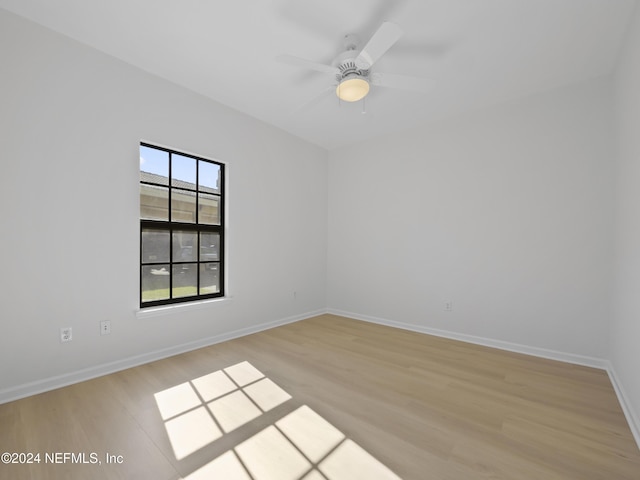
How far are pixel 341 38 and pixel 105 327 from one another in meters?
3.07

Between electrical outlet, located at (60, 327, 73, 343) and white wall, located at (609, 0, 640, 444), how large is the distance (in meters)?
3.90

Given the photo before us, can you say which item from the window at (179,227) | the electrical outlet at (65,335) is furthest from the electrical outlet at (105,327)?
the window at (179,227)

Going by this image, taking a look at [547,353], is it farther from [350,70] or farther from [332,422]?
[350,70]

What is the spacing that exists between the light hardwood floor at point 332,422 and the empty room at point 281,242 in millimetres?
15

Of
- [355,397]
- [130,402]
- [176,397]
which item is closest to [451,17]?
[355,397]

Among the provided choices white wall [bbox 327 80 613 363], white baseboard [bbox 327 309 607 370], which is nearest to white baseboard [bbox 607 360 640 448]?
white baseboard [bbox 327 309 607 370]

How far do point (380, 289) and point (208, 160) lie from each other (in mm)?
2879

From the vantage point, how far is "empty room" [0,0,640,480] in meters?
1.69

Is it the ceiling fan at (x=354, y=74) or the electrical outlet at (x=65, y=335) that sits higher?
the ceiling fan at (x=354, y=74)

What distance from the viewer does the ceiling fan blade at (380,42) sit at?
168 cm

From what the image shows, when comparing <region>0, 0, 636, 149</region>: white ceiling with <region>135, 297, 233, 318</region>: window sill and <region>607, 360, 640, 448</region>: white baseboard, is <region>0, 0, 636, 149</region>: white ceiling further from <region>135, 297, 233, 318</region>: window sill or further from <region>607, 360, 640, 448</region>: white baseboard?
<region>607, 360, 640, 448</region>: white baseboard

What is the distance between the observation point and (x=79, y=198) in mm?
2316

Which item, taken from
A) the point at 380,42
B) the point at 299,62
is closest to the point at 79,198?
the point at 299,62

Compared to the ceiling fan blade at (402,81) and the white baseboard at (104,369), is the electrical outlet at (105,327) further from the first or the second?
the ceiling fan blade at (402,81)
